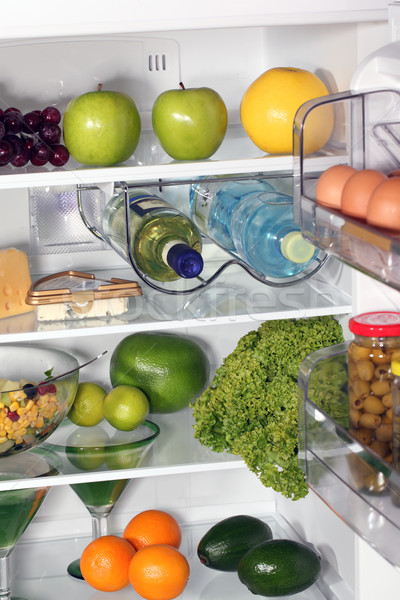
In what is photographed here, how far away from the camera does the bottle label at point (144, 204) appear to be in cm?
111

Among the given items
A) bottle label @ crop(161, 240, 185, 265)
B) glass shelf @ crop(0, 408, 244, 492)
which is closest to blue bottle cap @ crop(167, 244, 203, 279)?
bottle label @ crop(161, 240, 185, 265)

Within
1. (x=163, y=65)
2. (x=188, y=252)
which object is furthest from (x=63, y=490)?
(x=163, y=65)

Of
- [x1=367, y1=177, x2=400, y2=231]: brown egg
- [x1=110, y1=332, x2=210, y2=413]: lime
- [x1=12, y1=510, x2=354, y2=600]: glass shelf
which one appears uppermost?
[x1=367, y1=177, x2=400, y2=231]: brown egg

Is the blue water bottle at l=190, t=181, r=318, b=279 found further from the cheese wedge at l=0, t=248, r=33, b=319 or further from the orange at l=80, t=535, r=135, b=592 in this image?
the orange at l=80, t=535, r=135, b=592

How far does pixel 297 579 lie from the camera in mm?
1228

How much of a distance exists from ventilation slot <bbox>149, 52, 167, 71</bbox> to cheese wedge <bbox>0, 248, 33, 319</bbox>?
0.39 m

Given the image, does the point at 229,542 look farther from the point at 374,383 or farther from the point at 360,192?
the point at 360,192

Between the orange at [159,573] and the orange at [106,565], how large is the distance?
4cm

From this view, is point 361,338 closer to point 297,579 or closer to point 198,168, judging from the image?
point 198,168

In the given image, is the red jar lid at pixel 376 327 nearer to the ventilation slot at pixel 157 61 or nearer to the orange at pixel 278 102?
the orange at pixel 278 102

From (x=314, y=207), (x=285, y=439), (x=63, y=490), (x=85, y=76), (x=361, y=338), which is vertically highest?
(x=85, y=76)

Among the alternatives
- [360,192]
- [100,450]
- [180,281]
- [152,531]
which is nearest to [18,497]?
[100,450]

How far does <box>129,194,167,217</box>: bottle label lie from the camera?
1.11 meters

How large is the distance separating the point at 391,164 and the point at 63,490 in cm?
102
